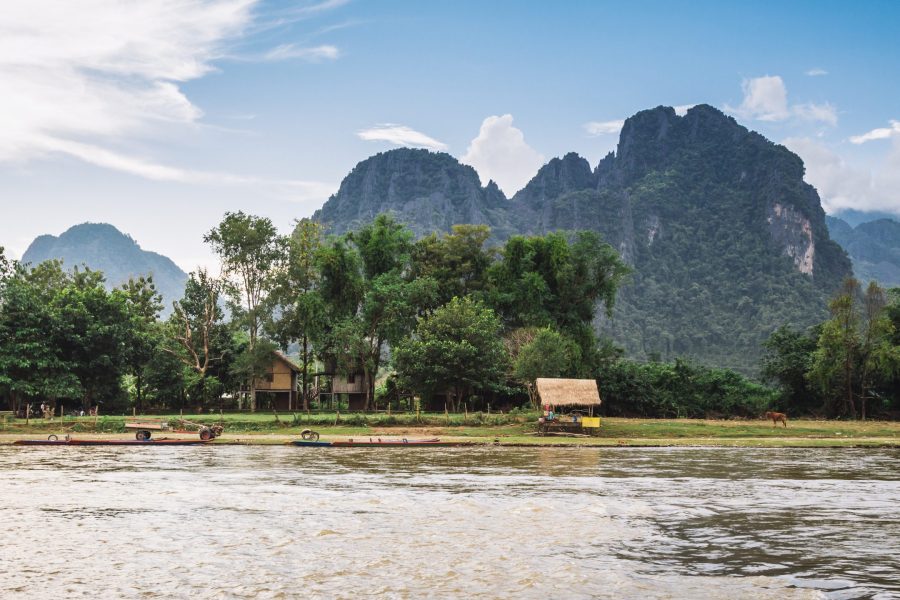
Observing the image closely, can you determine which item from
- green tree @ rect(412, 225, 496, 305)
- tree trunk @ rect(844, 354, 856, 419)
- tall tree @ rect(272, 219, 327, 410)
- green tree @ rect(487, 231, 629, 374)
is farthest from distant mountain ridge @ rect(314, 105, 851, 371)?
tall tree @ rect(272, 219, 327, 410)

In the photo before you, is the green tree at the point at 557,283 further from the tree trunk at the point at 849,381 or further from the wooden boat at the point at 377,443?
the wooden boat at the point at 377,443

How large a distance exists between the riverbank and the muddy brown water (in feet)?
28.9

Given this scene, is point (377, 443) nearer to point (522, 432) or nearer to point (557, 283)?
point (522, 432)

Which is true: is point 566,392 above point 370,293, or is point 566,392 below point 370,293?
below

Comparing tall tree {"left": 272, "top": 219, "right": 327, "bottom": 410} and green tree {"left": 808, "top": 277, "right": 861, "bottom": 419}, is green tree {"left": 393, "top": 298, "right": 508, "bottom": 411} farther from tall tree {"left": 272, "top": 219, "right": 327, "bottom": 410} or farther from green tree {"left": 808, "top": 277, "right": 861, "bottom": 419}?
green tree {"left": 808, "top": 277, "right": 861, "bottom": 419}

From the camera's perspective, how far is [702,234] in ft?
586

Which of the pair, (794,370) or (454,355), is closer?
(454,355)

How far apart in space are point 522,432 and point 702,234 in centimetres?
15104

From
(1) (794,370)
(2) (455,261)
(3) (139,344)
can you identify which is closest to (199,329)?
(3) (139,344)

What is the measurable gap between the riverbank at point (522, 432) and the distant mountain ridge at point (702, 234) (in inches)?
3286

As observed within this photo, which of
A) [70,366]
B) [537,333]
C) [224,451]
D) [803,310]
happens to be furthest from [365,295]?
[803,310]

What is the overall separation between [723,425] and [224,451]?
89.8 feet

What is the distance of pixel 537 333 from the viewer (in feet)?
160

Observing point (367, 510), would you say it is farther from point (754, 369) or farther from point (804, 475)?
point (754, 369)
